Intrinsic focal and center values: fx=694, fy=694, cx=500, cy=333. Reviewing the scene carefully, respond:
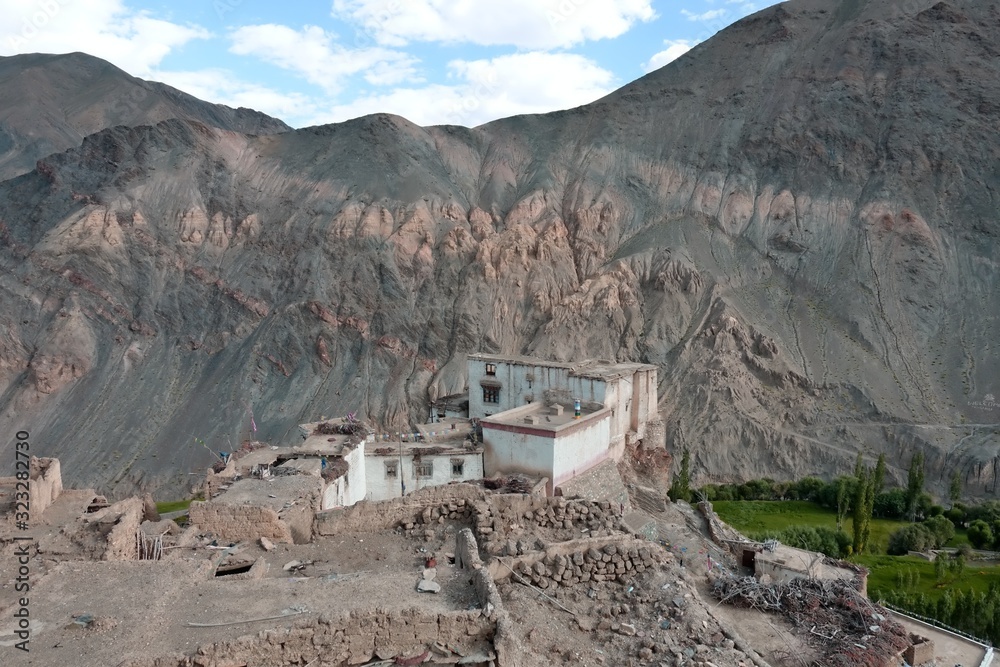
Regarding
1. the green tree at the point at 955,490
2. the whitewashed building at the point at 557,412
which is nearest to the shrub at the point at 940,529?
the green tree at the point at 955,490

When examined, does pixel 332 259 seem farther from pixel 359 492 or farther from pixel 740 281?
pixel 359 492

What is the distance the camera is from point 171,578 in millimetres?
7367

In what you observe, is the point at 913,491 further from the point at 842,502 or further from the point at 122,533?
the point at 122,533

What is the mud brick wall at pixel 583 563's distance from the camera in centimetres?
744

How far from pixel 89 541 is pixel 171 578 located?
486 cm

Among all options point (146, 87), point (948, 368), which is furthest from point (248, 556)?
point (146, 87)

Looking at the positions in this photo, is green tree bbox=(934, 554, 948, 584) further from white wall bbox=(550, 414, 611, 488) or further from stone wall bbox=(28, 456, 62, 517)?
stone wall bbox=(28, 456, 62, 517)

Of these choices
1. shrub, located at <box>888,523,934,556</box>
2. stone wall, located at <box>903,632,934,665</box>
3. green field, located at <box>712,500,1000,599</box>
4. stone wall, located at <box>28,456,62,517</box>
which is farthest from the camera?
shrub, located at <box>888,523,934,556</box>

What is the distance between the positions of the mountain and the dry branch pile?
97.0 meters

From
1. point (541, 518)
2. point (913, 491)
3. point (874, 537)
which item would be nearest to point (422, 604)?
point (541, 518)

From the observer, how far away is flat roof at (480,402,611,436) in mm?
20875

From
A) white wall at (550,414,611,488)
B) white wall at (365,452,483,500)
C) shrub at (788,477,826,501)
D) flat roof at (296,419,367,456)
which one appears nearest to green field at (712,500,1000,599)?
shrub at (788,477,826,501)

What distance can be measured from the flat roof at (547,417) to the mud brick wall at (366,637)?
1416cm

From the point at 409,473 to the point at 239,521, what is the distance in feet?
33.9
